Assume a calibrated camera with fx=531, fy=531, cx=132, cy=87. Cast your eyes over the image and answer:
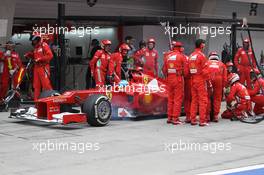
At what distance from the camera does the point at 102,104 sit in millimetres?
11352

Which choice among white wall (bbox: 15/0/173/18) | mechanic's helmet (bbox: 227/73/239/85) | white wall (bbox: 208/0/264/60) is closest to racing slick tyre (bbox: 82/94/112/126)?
mechanic's helmet (bbox: 227/73/239/85)

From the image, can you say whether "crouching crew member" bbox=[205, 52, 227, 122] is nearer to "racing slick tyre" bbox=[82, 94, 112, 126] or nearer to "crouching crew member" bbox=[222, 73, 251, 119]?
"crouching crew member" bbox=[222, 73, 251, 119]

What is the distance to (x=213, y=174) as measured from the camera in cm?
711

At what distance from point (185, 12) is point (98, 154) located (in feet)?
49.7

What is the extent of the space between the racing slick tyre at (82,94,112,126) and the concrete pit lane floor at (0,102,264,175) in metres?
0.16

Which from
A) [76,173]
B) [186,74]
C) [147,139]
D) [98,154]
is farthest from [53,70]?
[76,173]

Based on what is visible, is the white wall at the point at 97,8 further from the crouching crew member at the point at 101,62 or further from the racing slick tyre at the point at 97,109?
the racing slick tyre at the point at 97,109

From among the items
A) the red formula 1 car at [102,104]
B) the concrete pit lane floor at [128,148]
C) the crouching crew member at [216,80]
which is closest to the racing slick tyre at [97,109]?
the red formula 1 car at [102,104]

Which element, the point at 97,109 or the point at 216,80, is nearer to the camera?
the point at 97,109

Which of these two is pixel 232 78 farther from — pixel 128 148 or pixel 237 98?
pixel 128 148

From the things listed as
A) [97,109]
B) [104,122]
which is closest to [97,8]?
[104,122]

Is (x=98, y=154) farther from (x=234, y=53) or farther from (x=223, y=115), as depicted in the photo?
(x=234, y=53)

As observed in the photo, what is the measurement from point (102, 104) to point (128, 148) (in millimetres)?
2448

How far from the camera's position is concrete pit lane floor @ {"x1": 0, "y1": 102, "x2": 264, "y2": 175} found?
24.9 feet
